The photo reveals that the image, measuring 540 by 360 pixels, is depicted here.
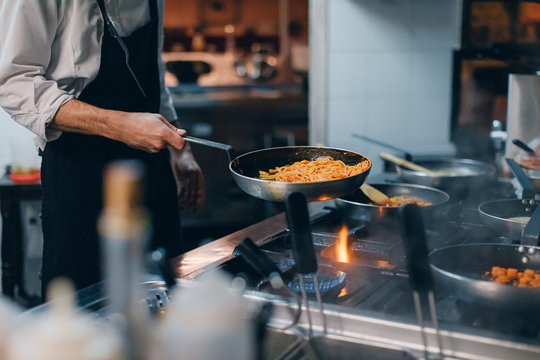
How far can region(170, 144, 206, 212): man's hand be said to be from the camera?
214 cm

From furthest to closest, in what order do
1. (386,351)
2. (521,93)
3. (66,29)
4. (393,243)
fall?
(521,93)
(66,29)
(393,243)
(386,351)

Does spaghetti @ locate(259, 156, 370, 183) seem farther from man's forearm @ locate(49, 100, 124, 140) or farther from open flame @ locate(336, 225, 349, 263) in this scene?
man's forearm @ locate(49, 100, 124, 140)

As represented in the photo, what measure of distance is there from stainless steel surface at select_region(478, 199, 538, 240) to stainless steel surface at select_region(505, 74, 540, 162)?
0.59 metres

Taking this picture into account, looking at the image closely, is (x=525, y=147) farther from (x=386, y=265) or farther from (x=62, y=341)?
(x=62, y=341)

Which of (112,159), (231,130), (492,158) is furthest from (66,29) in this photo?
(231,130)

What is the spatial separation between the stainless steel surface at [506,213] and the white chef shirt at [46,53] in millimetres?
1174

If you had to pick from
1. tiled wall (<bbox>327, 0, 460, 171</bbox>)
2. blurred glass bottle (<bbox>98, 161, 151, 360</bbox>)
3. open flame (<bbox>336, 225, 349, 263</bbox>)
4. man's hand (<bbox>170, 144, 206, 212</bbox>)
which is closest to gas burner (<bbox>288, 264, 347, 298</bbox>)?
open flame (<bbox>336, 225, 349, 263</bbox>)

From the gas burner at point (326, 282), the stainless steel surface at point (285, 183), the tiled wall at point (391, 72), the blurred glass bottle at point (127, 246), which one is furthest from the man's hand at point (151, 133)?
the tiled wall at point (391, 72)

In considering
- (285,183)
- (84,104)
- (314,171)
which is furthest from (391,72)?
(285,183)

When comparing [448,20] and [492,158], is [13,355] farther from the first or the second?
[448,20]

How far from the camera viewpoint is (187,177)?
2148 millimetres

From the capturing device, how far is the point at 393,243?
1.54 meters

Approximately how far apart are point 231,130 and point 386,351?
4104 millimetres

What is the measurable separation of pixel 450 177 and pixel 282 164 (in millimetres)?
607
